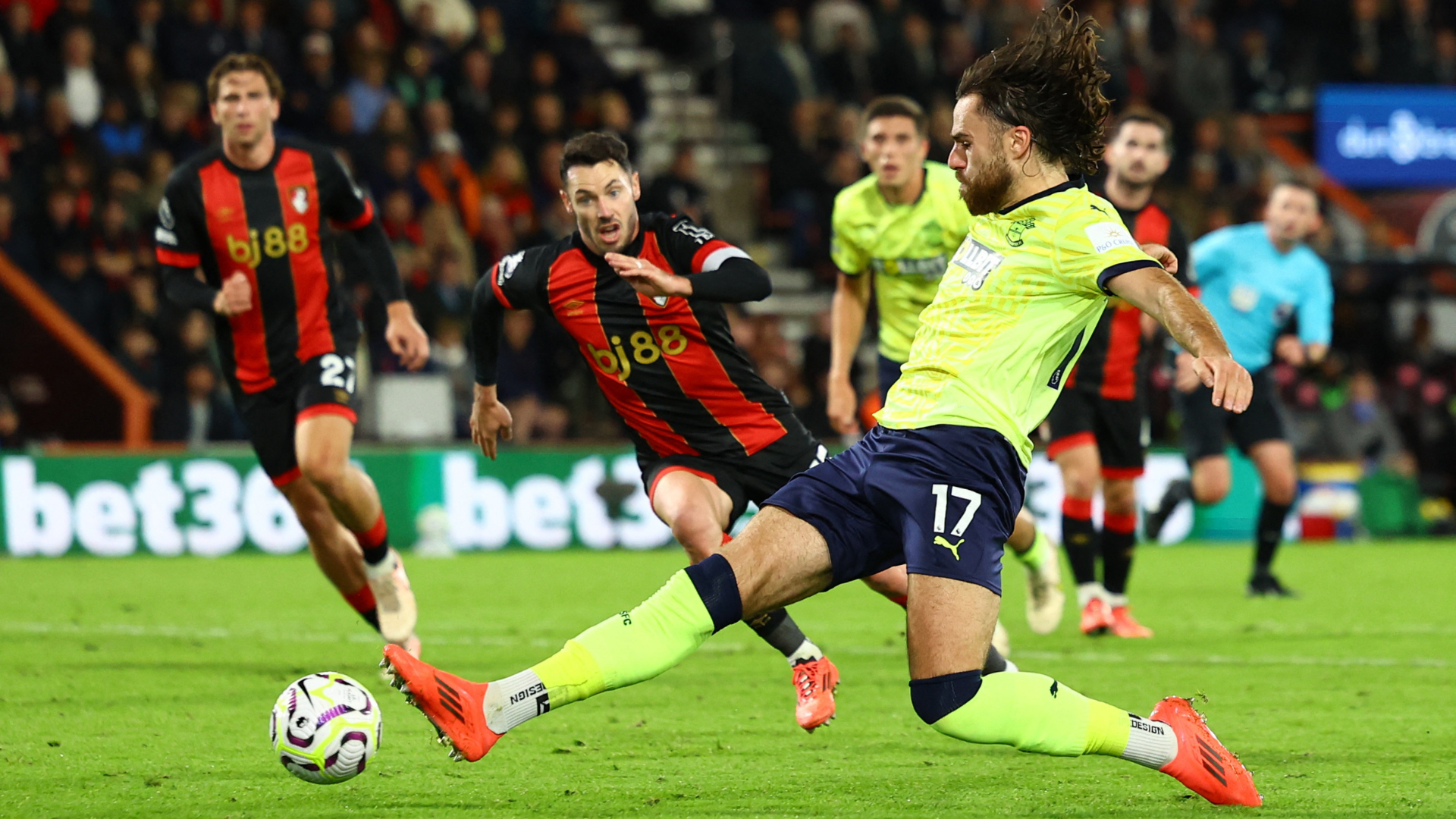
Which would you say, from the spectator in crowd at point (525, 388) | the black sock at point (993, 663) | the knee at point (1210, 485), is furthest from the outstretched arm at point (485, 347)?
the spectator in crowd at point (525, 388)

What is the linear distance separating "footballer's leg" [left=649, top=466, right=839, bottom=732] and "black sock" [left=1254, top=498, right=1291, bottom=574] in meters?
5.43

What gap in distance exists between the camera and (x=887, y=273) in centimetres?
816

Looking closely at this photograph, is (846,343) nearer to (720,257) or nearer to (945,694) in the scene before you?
(720,257)

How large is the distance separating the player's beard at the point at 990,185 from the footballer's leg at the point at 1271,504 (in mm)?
6043

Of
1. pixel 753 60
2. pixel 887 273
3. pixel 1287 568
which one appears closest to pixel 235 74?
pixel 887 273

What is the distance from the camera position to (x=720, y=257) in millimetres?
5906

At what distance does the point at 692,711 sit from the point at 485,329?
1.54 meters

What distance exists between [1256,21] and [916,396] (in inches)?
735

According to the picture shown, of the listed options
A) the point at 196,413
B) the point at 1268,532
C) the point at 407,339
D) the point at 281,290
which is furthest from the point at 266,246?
the point at 196,413

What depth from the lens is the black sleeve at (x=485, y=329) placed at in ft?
20.5

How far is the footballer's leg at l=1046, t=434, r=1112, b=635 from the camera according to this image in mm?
8812

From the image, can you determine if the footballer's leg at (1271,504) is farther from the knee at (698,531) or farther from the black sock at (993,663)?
the knee at (698,531)

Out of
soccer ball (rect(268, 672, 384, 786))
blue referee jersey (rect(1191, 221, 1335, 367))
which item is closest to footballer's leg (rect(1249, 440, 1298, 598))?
blue referee jersey (rect(1191, 221, 1335, 367))

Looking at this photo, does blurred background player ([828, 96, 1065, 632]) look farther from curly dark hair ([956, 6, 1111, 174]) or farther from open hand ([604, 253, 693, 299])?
curly dark hair ([956, 6, 1111, 174])
